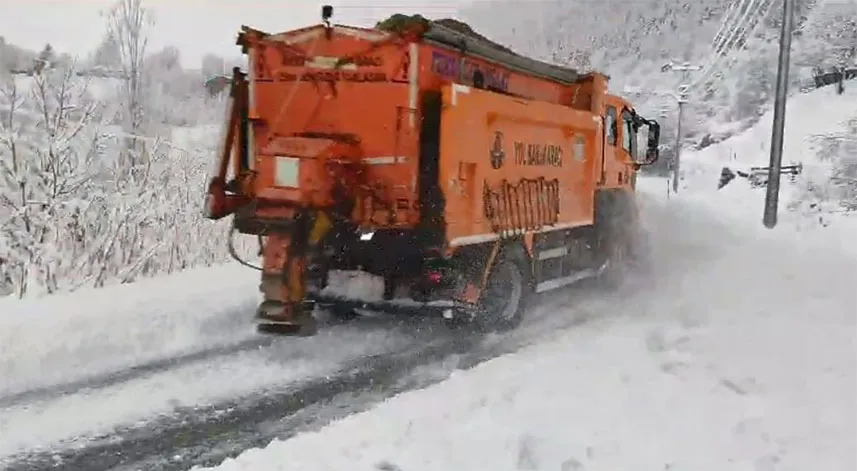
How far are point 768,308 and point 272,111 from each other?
5.86 metres

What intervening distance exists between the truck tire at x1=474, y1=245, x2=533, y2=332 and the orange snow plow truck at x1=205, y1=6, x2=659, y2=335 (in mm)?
20

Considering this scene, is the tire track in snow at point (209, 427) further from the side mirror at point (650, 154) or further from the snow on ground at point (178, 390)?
the side mirror at point (650, 154)

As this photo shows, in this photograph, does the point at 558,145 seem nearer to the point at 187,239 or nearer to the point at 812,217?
the point at 187,239

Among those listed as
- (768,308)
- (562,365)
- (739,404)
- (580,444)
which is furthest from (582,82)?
(580,444)

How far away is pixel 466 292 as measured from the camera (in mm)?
8352

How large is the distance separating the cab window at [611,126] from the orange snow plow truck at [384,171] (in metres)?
2.41

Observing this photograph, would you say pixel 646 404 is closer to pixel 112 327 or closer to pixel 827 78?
pixel 112 327

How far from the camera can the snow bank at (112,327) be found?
6969mm

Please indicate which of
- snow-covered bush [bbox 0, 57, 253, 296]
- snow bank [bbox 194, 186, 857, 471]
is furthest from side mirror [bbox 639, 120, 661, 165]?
snow-covered bush [bbox 0, 57, 253, 296]

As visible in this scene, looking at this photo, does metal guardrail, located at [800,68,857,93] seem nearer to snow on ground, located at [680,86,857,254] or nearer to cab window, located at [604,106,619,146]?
snow on ground, located at [680,86,857,254]

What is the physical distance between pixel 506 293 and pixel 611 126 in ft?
12.4

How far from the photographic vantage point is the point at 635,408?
18.8 ft

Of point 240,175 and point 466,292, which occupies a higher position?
point 240,175

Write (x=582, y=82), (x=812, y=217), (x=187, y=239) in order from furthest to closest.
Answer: (x=812, y=217)
(x=187, y=239)
(x=582, y=82)
